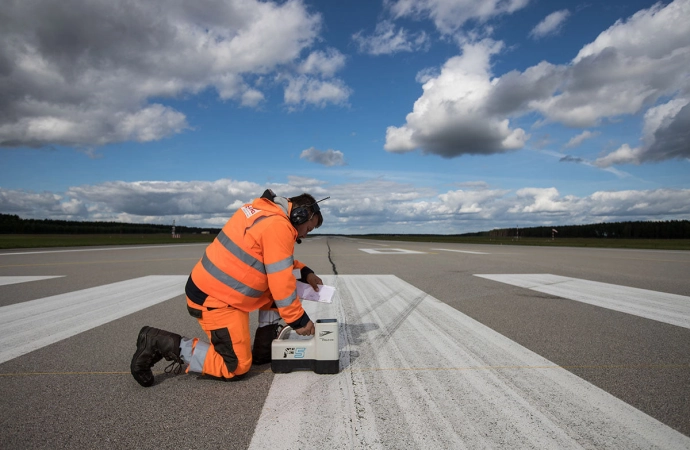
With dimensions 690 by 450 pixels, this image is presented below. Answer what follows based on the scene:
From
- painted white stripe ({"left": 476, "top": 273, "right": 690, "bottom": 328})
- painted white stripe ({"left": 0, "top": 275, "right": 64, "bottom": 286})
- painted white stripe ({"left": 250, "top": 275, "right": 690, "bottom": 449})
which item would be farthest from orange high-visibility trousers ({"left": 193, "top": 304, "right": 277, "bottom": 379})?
painted white stripe ({"left": 0, "top": 275, "right": 64, "bottom": 286})

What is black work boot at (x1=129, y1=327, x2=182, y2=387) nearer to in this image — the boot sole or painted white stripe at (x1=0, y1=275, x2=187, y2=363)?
the boot sole

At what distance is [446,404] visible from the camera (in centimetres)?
248

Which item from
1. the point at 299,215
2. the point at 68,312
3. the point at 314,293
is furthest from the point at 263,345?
the point at 68,312

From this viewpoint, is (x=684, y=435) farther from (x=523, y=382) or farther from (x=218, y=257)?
(x=218, y=257)

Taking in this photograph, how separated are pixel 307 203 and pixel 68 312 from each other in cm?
419

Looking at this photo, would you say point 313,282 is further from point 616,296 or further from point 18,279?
point 18,279

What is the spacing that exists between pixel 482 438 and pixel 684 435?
43.5 inches

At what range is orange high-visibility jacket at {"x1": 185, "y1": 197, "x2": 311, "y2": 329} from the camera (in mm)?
A: 2834

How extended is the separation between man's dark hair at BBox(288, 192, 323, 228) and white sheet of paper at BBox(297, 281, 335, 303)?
0.54 meters

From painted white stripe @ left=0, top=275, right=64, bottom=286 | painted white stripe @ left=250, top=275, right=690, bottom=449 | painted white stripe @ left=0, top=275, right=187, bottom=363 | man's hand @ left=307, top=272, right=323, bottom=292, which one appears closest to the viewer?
painted white stripe @ left=250, top=275, right=690, bottom=449

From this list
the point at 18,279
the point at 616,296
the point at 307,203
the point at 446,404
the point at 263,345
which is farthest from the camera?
the point at 18,279

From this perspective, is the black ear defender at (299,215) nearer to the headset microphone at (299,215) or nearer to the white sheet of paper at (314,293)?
the headset microphone at (299,215)

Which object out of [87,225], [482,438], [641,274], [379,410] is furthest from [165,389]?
[87,225]

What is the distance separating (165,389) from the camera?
2809mm
